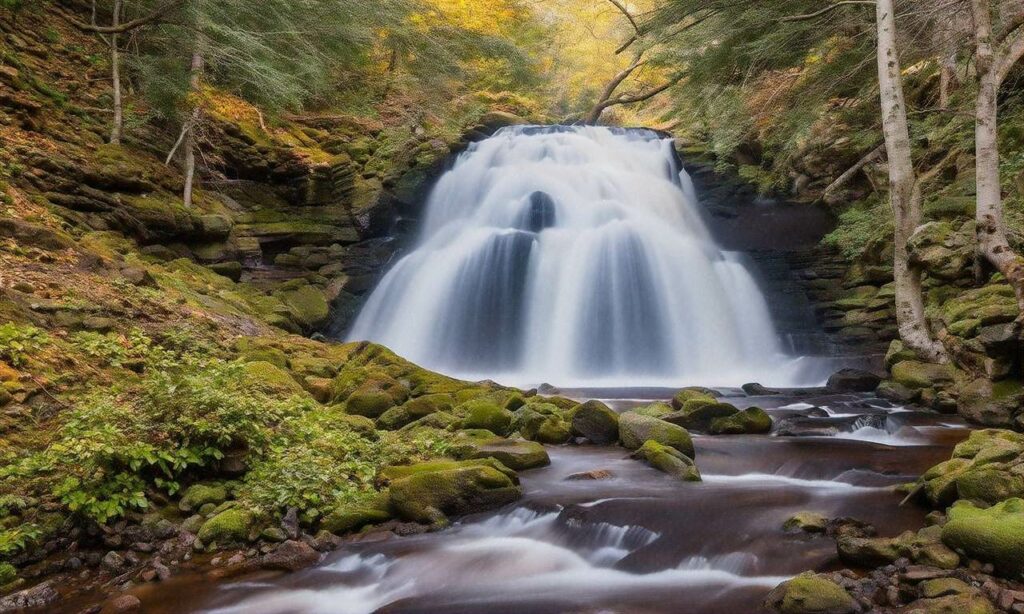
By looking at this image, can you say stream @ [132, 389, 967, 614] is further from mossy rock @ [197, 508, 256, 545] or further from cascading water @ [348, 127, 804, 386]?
cascading water @ [348, 127, 804, 386]

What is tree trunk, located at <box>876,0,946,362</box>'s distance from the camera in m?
9.41

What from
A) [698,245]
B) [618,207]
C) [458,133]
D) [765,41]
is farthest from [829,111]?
[458,133]

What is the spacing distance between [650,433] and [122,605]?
5279 mm

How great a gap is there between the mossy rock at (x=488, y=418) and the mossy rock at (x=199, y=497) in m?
3.04

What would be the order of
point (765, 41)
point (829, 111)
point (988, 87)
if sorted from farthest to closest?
point (829, 111), point (765, 41), point (988, 87)

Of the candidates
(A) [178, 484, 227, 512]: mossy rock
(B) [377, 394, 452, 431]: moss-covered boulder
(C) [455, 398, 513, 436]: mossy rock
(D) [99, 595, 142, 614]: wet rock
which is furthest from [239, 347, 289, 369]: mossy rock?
(D) [99, 595, 142, 614]: wet rock

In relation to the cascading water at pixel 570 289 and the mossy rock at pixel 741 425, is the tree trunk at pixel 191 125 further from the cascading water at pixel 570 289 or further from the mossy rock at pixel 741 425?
the mossy rock at pixel 741 425

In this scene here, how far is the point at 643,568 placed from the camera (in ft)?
14.6

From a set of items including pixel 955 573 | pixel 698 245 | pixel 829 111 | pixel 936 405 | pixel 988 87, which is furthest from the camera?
pixel 698 245

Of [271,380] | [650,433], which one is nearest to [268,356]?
[271,380]

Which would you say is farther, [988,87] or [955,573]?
[988,87]

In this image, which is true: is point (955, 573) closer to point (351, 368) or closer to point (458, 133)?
point (351, 368)

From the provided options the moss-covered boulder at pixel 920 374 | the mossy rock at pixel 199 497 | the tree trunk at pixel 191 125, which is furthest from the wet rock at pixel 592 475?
the tree trunk at pixel 191 125

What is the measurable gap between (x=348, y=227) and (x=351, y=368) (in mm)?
9400
